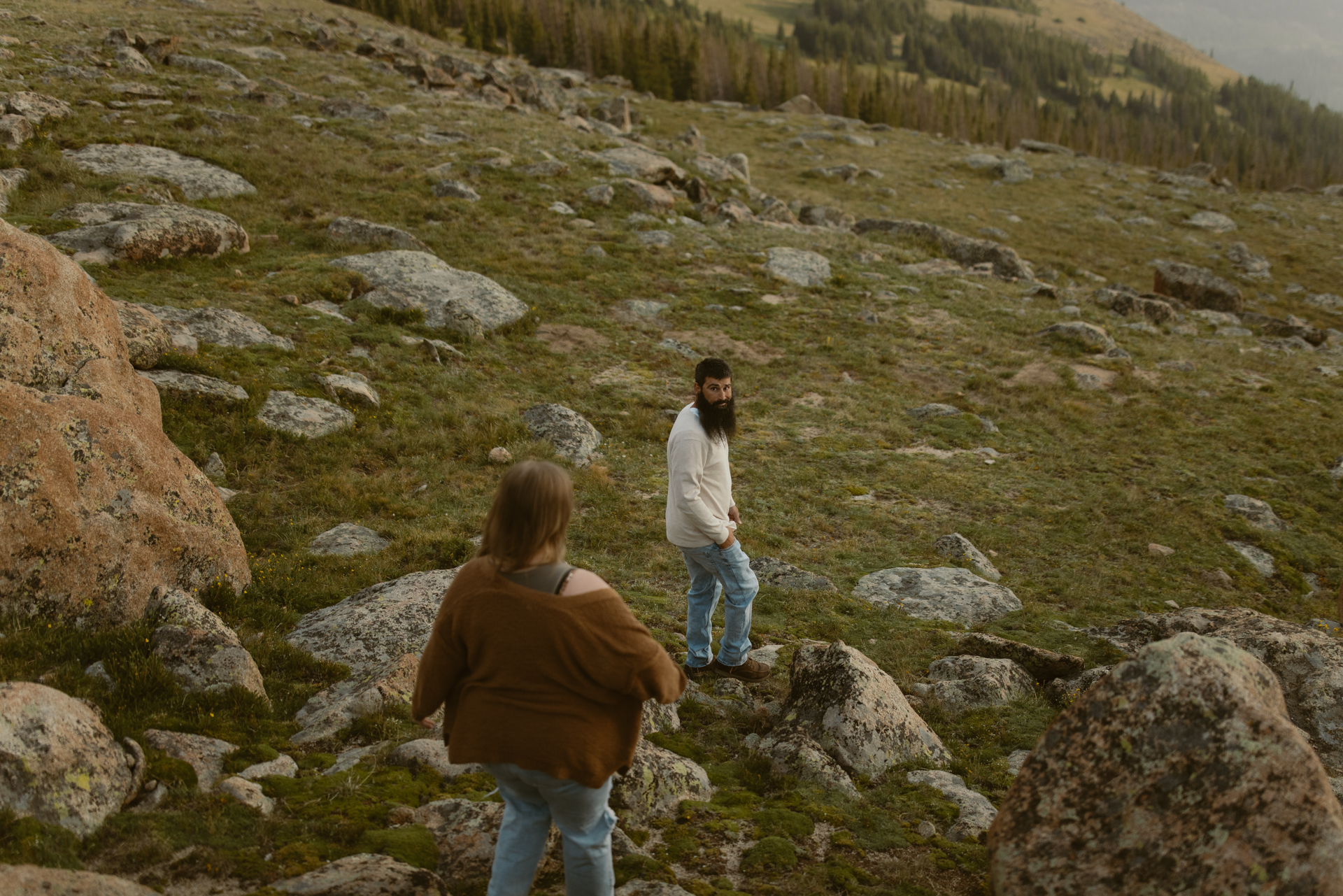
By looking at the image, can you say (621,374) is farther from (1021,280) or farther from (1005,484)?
(1021,280)

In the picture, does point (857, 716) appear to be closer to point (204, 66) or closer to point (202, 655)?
point (202, 655)

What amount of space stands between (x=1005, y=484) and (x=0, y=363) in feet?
54.7

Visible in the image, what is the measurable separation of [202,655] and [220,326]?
10.4 meters

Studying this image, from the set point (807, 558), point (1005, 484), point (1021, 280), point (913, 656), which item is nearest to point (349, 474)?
point (807, 558)

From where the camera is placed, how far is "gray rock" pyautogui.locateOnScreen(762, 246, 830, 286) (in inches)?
1058

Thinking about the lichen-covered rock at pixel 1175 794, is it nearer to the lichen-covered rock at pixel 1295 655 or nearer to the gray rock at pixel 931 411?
the lichen-covered rock at pixel 1295 655

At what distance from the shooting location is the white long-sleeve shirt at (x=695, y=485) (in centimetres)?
754

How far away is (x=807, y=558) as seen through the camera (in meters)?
12.8

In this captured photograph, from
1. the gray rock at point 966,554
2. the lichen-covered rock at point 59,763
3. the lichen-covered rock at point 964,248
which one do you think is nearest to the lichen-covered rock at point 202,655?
the lichen-covered rock at point 59,763

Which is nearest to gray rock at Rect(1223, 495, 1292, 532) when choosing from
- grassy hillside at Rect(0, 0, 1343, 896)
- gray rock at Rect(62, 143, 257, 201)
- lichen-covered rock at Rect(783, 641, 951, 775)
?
grassy hillside at Rect(0, 0, 1343, 896)

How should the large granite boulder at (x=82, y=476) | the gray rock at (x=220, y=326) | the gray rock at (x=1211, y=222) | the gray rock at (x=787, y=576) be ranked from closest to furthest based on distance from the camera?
the large granite boulder at (x=82, y=476)
the gray rock at (x=787, y=576)
the gray rock at (x=220, y=326)
the gray rock at (x=1211, y=222)

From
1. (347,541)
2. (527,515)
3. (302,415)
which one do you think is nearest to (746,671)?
(527,515)

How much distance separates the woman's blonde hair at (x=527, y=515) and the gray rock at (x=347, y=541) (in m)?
7.51

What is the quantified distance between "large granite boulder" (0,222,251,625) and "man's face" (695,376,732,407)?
5.79 m
